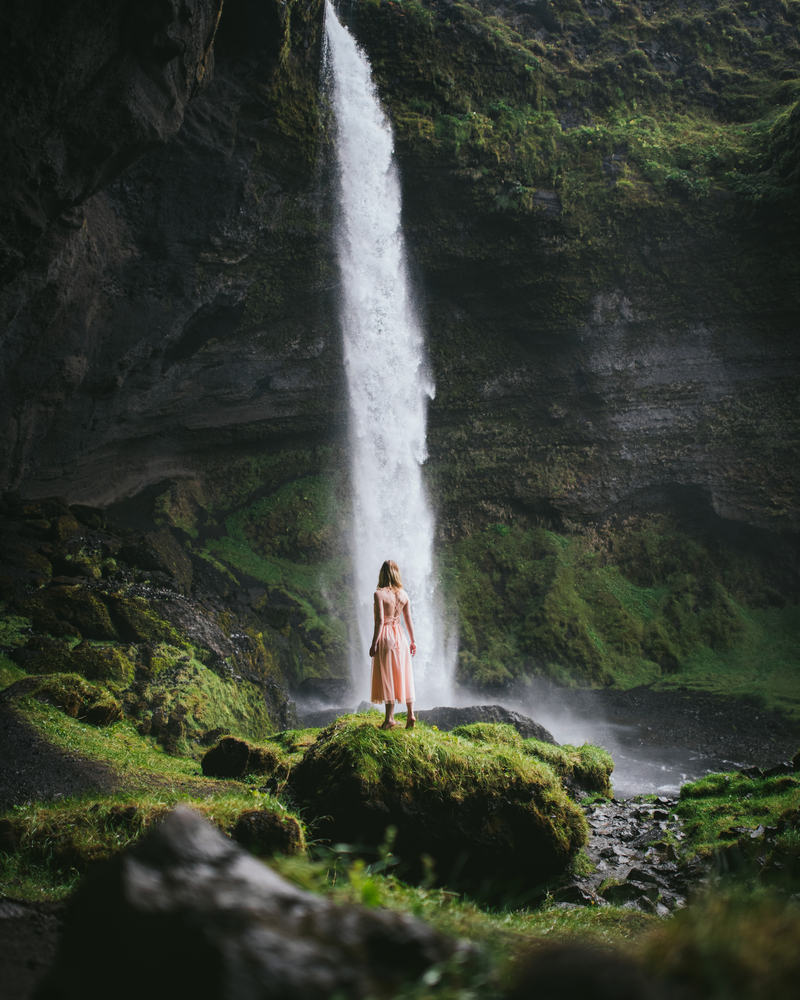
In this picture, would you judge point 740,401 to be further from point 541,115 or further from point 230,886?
point 230,886

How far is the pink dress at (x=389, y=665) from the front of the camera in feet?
19.2

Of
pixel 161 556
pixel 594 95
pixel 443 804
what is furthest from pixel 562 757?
pixel 594 95

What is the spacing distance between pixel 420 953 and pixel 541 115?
24.6 m

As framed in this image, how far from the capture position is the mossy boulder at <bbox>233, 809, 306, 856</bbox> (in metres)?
3.65

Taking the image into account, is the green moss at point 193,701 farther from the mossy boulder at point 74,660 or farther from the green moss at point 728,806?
the green moss at point 728,806

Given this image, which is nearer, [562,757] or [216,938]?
[216,938]

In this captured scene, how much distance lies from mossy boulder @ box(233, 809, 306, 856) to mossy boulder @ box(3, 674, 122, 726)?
553cm

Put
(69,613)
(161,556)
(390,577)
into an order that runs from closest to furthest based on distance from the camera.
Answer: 1. (390,577)
2. (69,613)
3. (161,556)

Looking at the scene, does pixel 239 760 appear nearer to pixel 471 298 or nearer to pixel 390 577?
pixel 390 577

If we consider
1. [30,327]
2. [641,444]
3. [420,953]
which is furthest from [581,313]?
[420,953]

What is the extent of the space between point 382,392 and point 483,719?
12577mm

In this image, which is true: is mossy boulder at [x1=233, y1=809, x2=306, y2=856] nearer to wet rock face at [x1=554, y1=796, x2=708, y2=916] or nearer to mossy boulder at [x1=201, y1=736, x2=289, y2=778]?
wet rock face at [x1=554, y1=796, x2=708, y2=916]

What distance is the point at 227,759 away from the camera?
677 cm


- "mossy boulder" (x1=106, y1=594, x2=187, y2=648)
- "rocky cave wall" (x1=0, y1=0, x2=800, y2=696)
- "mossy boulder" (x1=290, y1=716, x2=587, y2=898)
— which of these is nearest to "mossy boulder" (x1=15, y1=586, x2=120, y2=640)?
"mossy boulder" (x1=106, y1=594, x2=187, y2=648)
